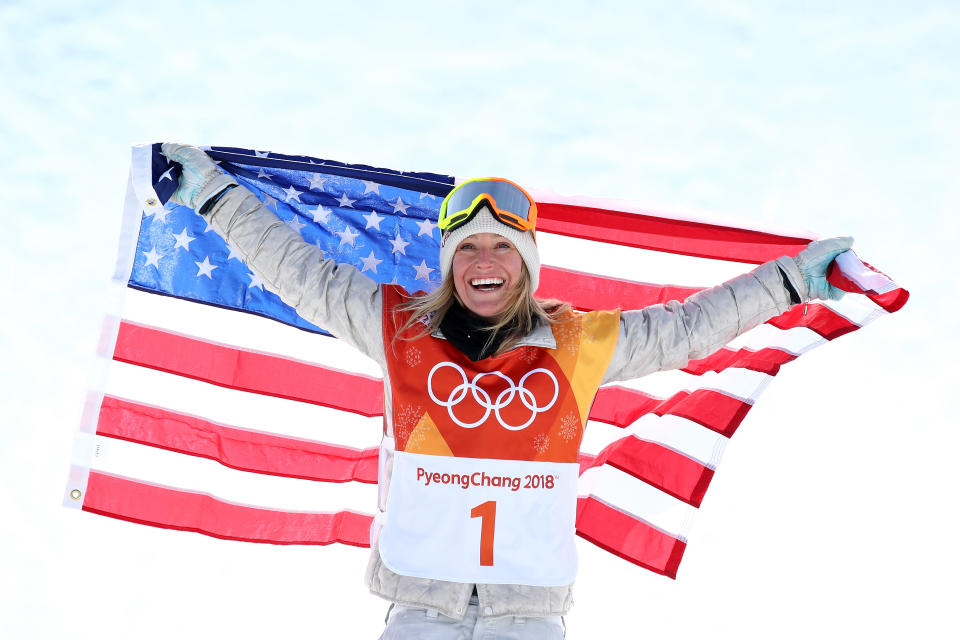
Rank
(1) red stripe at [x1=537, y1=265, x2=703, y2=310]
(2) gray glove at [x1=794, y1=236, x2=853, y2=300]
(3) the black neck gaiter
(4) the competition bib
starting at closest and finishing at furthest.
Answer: (4) the competition bib
(3) the black neck gaiter
(2) gray glove at [x1=794, y1=236, x2=853, y2=300]
(1) red stripe at [x1=537, y1=265, x2=703, y2=310]

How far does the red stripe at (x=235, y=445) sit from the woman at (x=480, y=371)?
53.5 inches

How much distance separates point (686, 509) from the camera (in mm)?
5148

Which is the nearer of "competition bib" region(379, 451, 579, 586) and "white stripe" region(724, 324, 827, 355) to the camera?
"competition bib" region(379, 451, 579, 586)

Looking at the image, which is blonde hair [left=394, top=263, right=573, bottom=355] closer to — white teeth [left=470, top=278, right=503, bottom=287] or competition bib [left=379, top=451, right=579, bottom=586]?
white teeth [left=470, top=278, right=503, bottom=287]

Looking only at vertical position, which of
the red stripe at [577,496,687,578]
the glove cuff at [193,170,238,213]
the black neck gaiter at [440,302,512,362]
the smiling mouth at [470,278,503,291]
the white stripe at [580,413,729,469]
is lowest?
the red stripe at [577,496,687,578]

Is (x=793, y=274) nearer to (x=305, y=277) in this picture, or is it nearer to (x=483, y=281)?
(x=483, y=281)

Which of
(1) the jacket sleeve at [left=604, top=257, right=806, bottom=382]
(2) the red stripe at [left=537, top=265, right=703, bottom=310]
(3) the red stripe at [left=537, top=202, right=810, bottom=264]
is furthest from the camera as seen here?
(2) the red stripe at [left=537, top=265, right=703, bottom=310]

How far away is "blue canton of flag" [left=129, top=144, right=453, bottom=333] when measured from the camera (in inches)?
199

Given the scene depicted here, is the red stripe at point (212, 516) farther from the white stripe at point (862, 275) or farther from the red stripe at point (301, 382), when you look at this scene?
the white stripe at point (862, 275)

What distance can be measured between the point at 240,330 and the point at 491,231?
1.88 meters

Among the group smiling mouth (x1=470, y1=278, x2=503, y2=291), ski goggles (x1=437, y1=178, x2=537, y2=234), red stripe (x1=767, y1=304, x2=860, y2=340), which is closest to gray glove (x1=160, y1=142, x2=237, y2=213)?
ski goggles (x1=437, y1=178, x2=537, y2=234)

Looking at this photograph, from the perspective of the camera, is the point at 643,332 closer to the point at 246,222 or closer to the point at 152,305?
the point at 246,222

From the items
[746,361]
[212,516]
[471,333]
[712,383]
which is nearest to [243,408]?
[212,516]

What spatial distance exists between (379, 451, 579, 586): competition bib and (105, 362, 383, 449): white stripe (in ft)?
5.25
